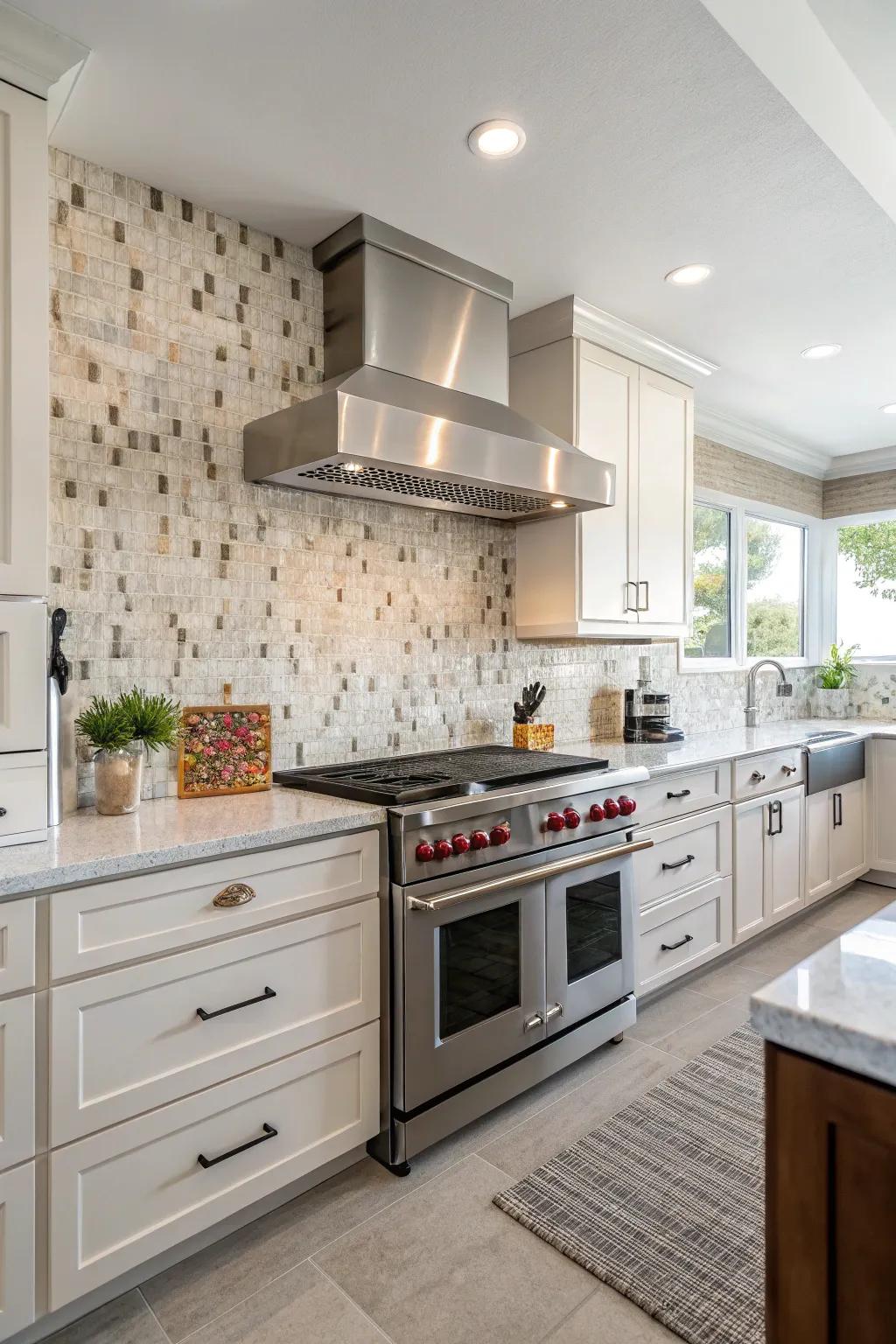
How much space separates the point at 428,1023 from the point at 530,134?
2.26 meters

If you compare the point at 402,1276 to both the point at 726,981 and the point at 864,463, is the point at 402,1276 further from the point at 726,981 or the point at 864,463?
the point at 864,463

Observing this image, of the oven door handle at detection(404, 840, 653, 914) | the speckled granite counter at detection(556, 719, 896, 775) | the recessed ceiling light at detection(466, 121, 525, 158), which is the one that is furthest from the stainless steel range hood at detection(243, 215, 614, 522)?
the oven door handle at detection(404, 840, 653, 914)

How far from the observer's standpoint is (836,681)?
5285mm

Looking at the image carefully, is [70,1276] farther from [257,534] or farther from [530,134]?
[530,134]

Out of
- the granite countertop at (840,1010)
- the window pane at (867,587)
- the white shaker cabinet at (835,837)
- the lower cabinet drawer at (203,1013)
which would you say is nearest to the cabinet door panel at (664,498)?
the white shaker cabinet at (835,837)

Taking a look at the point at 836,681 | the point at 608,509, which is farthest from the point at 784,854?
the point at 836,681

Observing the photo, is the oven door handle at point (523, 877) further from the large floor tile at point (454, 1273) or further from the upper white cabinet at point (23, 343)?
the upper white cabinet at point (23, 343)

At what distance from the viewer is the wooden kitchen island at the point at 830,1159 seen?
714mm

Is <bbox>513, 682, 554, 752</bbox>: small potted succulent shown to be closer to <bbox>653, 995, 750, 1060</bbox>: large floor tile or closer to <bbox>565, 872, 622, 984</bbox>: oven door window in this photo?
<bbox>565, 872, 622, 984</bbox>: oven door window

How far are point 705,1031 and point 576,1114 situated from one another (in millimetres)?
735

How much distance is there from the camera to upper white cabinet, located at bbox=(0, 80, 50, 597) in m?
1.66

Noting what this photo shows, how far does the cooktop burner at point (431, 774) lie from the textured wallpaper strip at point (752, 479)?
228 cm

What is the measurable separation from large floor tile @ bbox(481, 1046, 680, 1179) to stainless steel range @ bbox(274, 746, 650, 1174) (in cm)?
9

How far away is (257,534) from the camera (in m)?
2.43
